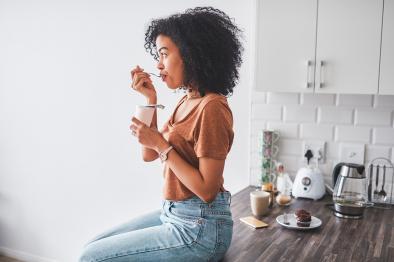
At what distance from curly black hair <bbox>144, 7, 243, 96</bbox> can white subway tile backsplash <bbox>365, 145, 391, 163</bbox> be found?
3.63ft

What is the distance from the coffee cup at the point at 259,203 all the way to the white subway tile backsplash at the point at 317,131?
1.75 feet

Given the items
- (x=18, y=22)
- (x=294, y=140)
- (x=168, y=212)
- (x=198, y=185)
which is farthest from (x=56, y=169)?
(x=198, y=185)

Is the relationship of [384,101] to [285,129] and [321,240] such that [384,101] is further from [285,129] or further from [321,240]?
[321,240]

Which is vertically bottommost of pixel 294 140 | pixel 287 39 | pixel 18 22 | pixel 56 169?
pixel 56 169

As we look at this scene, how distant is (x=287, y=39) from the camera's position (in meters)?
2.02

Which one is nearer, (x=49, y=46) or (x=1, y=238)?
(x=49, y=46)

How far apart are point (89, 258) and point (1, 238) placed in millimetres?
2842

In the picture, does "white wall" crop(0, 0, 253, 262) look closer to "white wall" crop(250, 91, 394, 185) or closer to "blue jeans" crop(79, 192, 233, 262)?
"white wall" crop(250, 91, 394, 185)

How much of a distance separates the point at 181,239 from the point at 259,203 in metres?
0.69

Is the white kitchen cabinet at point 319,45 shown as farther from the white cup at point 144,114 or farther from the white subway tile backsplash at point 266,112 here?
the white cup at point 144,114

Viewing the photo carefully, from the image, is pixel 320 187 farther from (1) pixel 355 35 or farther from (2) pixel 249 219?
(1) pixel 355 35

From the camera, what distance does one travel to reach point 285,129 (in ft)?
7.67

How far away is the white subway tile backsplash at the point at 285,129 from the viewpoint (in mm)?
2320

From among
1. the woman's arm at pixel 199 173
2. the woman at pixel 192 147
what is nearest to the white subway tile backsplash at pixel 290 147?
the woman at pixel 192 147
